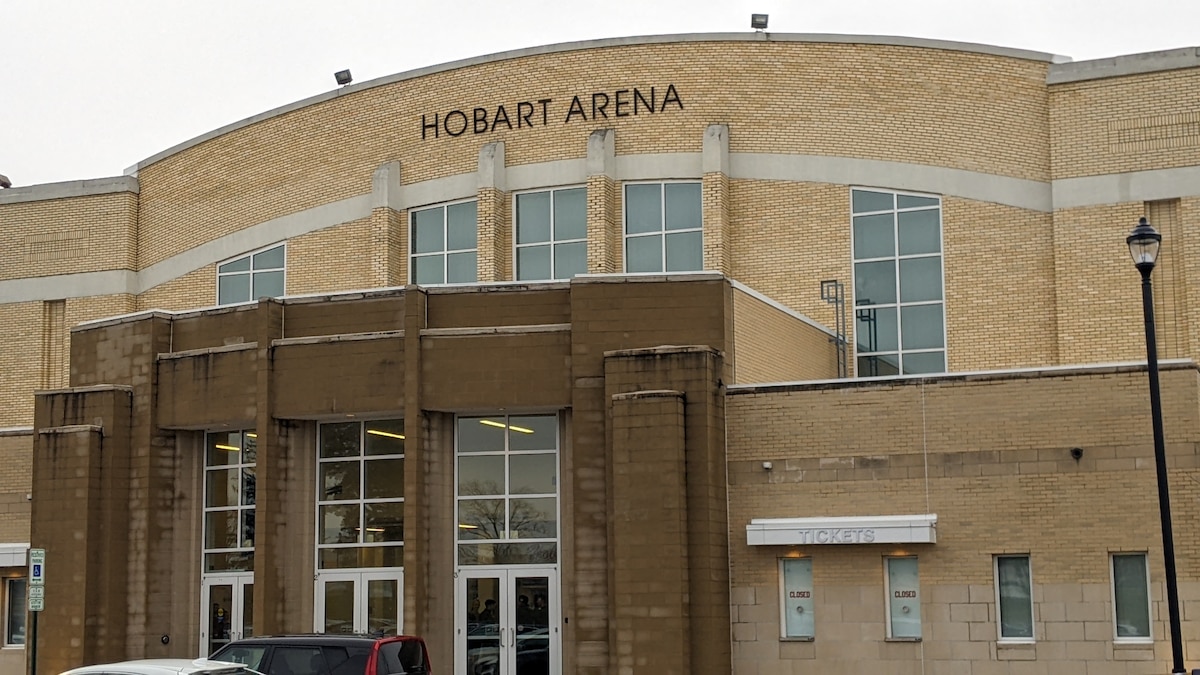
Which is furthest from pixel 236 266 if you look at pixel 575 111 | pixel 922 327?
pixel 922 327

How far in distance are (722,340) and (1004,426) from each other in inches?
173

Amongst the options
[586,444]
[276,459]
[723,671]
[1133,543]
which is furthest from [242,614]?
Answer: [1133,543]

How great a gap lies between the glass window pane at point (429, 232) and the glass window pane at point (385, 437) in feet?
30.4

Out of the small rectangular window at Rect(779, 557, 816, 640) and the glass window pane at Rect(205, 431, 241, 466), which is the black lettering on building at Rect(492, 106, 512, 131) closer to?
the glass window pane at Rect(205, 431, 241, 466)

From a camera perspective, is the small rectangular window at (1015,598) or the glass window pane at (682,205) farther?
the glass window pane at (682,205)

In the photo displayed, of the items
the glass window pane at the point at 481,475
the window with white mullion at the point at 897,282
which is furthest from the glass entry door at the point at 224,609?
the window with white mullion at the point at 897,282

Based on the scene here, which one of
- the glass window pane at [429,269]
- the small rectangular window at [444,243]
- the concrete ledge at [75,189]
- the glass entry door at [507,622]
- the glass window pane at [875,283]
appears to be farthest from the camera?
the concrete ledge at [75,189]

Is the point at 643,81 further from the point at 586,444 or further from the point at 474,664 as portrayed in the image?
the point at 474,664

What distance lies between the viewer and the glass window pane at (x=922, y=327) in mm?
30969

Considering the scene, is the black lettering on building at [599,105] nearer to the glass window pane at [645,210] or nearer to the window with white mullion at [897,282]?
the glass window pane at [645,210]

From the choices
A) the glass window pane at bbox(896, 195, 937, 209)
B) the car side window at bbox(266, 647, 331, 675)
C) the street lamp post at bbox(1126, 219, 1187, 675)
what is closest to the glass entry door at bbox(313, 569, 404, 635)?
the car side window at bbox(266, 647, 331, 675)

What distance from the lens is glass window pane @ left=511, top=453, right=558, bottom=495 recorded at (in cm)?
2481

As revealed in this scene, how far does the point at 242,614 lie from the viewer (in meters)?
26.2

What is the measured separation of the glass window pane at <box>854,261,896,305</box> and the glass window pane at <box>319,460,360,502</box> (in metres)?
11.5
